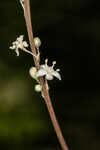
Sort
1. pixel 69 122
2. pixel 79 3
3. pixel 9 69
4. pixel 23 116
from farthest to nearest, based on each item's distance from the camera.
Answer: pixel 79 3
pixel 69 122
pixel 9 69
pixel 23 116

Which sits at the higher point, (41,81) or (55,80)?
(55,80)

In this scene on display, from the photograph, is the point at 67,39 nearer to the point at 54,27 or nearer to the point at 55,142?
the point at 54,27

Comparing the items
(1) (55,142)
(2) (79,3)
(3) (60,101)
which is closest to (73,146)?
(1) (55,142)

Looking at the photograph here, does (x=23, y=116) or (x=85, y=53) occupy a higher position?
(x=85, y=53)

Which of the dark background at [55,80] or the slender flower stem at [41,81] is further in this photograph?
the dark background at [55,80]

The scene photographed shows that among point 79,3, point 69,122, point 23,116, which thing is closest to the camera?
point 23,116

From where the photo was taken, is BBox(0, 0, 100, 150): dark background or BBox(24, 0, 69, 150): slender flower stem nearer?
BBox(24, 0, 69, 150): slender flower stem

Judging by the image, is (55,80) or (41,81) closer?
(41,81)

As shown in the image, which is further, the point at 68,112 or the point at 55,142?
the point at 68,112
